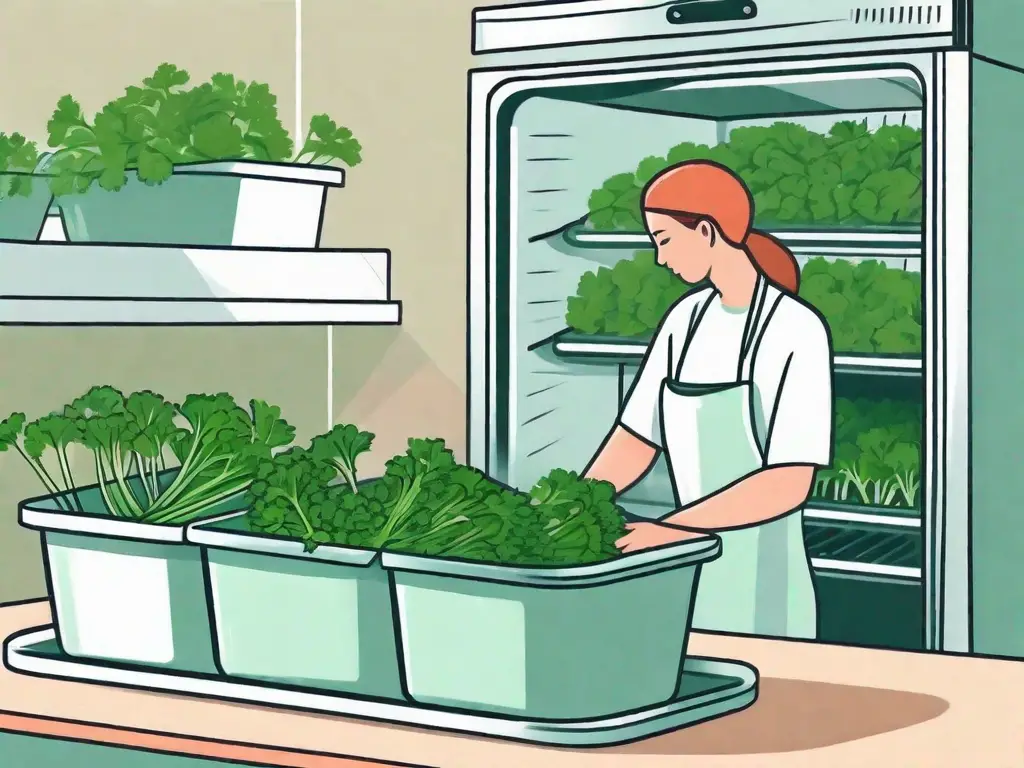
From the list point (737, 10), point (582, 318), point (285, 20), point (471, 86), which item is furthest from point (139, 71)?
point (737, 10)

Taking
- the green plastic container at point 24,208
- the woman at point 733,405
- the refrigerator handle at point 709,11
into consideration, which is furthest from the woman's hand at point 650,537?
the refrigerator handle at point 709,11

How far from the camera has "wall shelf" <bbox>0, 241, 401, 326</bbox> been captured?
131 centimetres

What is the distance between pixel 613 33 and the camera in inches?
100

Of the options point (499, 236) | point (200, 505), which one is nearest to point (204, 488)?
point (200, 505)

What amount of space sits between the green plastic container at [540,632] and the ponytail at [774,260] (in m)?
1.50

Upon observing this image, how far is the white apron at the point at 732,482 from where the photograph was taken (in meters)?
2.71

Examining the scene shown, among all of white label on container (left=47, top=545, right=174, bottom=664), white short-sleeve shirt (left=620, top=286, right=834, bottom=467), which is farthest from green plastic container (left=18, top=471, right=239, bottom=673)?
white short-sleeve shirt (left=620, top=286, right=834, bottom=467)

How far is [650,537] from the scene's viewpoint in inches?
56.7

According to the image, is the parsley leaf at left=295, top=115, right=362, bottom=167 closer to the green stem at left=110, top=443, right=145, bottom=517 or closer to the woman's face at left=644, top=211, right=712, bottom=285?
the green stem at left=110, top=443, right=145, bottom=517

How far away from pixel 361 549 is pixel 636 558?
0.27 metres

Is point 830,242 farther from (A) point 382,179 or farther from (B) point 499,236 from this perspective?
(A) point 382,179

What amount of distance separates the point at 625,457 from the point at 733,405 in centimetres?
24

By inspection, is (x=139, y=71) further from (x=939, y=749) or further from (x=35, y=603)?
(x=939, y=749)

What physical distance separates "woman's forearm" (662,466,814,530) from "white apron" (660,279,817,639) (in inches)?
3.2
